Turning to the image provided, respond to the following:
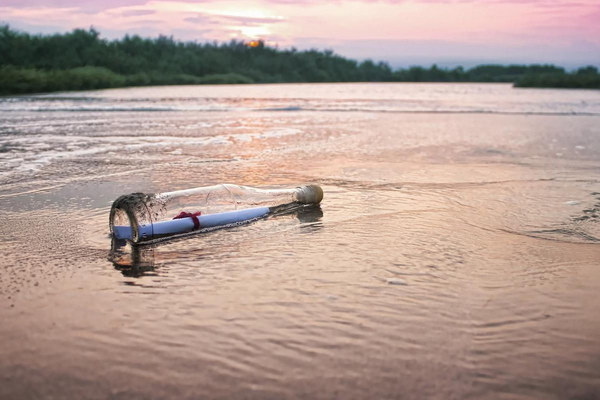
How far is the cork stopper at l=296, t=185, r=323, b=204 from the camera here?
4660 mm

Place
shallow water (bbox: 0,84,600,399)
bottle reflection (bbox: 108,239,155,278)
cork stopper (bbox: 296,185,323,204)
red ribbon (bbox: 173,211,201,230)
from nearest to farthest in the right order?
shallow water (bbox: 0,84,600,399), bottle reflection (bbox: 108,239,155,278), red ribbon (bbox: 173,211,201,230), cork stopper (bbox: 296,185,323,204)

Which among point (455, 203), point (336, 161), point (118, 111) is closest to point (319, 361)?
point (455, 203)

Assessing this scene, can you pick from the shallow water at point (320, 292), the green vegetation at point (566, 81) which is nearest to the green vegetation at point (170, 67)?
the green vegetation at point (566, 81)

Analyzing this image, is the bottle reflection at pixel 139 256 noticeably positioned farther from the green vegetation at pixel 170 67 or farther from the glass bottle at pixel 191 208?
the green vegetation at pixel 170 67

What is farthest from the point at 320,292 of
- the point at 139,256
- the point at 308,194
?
the point at 308,194

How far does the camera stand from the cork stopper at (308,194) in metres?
4.66

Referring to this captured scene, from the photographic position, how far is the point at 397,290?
9.38 feet

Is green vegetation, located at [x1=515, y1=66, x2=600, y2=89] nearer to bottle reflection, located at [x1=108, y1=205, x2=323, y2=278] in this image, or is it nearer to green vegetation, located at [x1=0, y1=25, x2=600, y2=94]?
green vegetation, located at [x1=0, y1=25, x2=600, y2=94]

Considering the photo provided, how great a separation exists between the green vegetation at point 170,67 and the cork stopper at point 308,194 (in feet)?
100

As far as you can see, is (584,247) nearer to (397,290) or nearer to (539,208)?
(539,208)

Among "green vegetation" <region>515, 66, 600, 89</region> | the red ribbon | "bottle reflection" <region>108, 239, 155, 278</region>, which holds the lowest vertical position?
"bottle reflection" <region>108, 239, 155, 278</region>

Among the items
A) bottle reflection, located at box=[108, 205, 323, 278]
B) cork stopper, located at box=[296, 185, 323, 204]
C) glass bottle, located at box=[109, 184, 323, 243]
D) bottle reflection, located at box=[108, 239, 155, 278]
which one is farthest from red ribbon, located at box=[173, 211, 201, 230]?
cork stopper, located at box=[296, 185, 323, 204]

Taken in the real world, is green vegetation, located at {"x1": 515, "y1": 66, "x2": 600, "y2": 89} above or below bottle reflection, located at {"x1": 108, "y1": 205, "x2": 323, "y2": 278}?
above

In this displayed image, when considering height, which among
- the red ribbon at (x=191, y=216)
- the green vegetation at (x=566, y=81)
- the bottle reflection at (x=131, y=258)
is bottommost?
the bottle reflection at (x=131, y=258)
